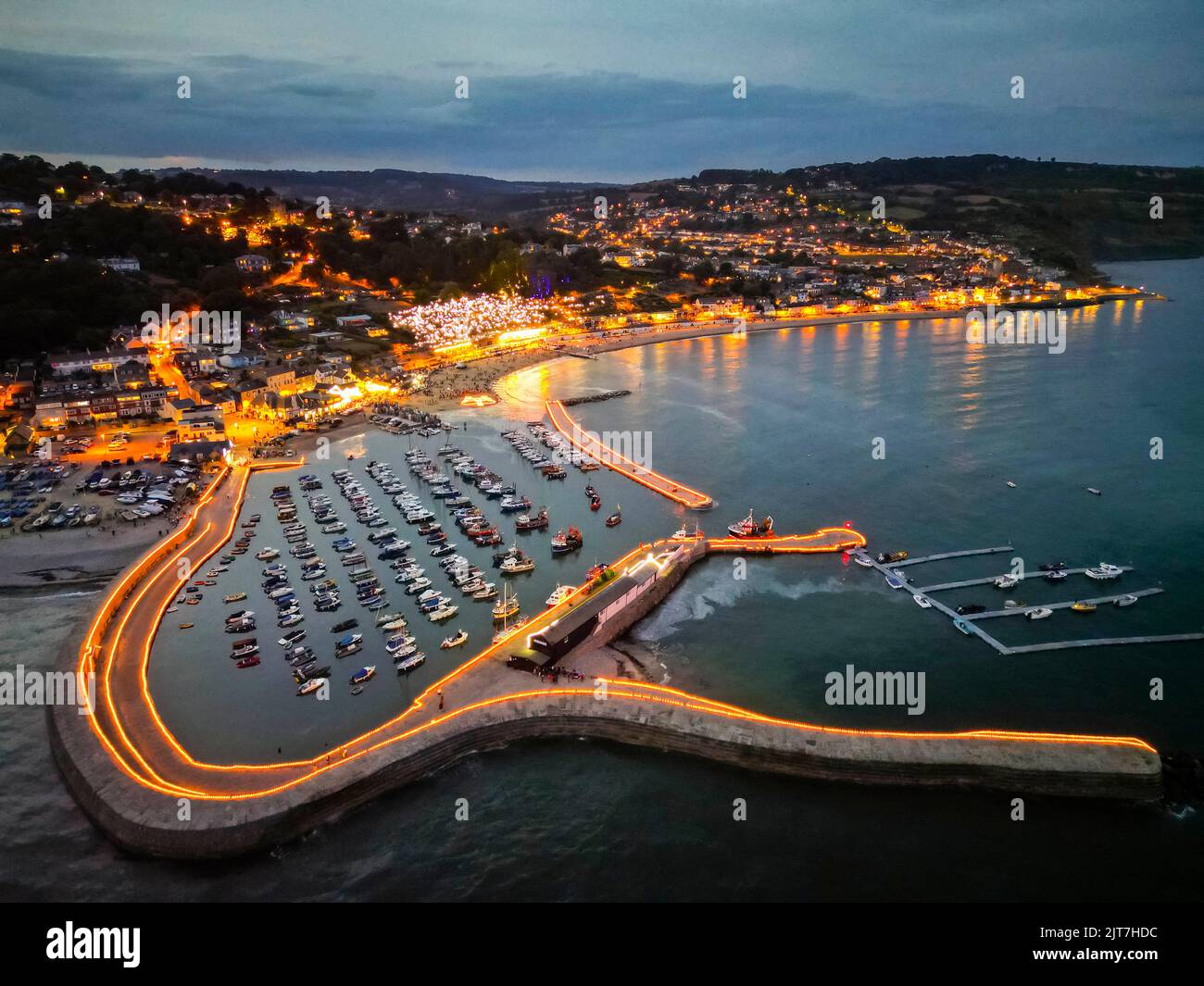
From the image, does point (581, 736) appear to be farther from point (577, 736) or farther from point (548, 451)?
point (548, 451)

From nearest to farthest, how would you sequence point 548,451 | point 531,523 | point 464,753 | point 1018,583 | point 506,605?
point 464,753 < point 506,605 < point 1018,583 < point 531,523 < point 548,451

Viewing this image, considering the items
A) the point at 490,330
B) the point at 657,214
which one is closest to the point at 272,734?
the point at 490,330

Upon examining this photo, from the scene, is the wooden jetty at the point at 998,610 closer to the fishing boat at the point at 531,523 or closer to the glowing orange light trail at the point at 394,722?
the glowing orange light trail at the point at 394,722

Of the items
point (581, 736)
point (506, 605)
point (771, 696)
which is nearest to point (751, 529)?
point (771, 696)

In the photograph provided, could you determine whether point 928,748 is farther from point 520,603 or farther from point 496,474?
point 496,474

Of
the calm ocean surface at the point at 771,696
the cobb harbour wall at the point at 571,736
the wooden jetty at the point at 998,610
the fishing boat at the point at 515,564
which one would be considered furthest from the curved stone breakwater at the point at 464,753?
the fishing boat at the point at 515,564
